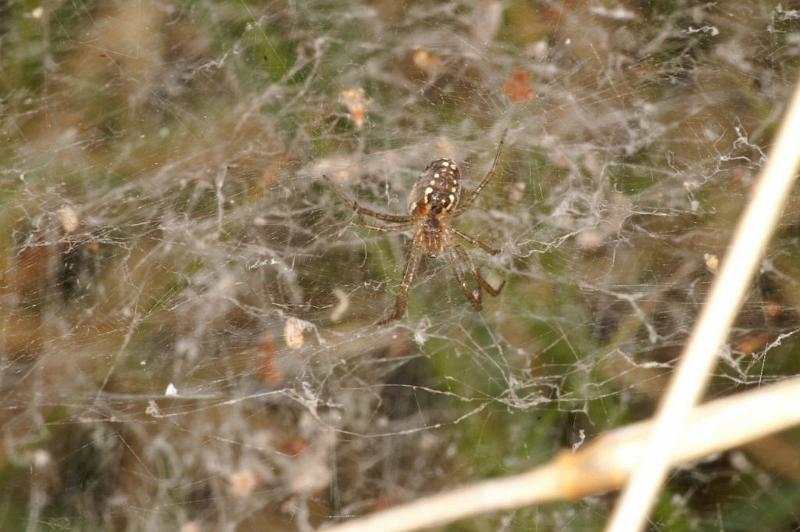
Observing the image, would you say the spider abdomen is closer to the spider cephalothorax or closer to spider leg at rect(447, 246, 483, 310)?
the spider cephalothorax

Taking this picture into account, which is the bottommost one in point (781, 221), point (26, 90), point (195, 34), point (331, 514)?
point (331, 514)

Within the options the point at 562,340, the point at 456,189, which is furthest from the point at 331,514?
the point at 456,189

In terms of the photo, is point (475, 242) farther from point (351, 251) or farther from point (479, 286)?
point (351, 251)

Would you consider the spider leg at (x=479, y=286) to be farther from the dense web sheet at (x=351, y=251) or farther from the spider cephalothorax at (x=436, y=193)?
the spider cephalothorax at (x=436, y=193)

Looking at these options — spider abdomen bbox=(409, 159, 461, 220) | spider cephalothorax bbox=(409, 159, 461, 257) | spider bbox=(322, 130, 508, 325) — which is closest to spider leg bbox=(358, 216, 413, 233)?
spider bbox=(322, 130, 508, 325)

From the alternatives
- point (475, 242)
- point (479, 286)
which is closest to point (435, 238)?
point (475, 242)

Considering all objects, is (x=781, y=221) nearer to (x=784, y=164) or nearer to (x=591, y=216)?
(x=784, y=164)

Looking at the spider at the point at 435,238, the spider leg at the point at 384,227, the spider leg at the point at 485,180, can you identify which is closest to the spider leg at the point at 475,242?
the spider at the point at 435,238
